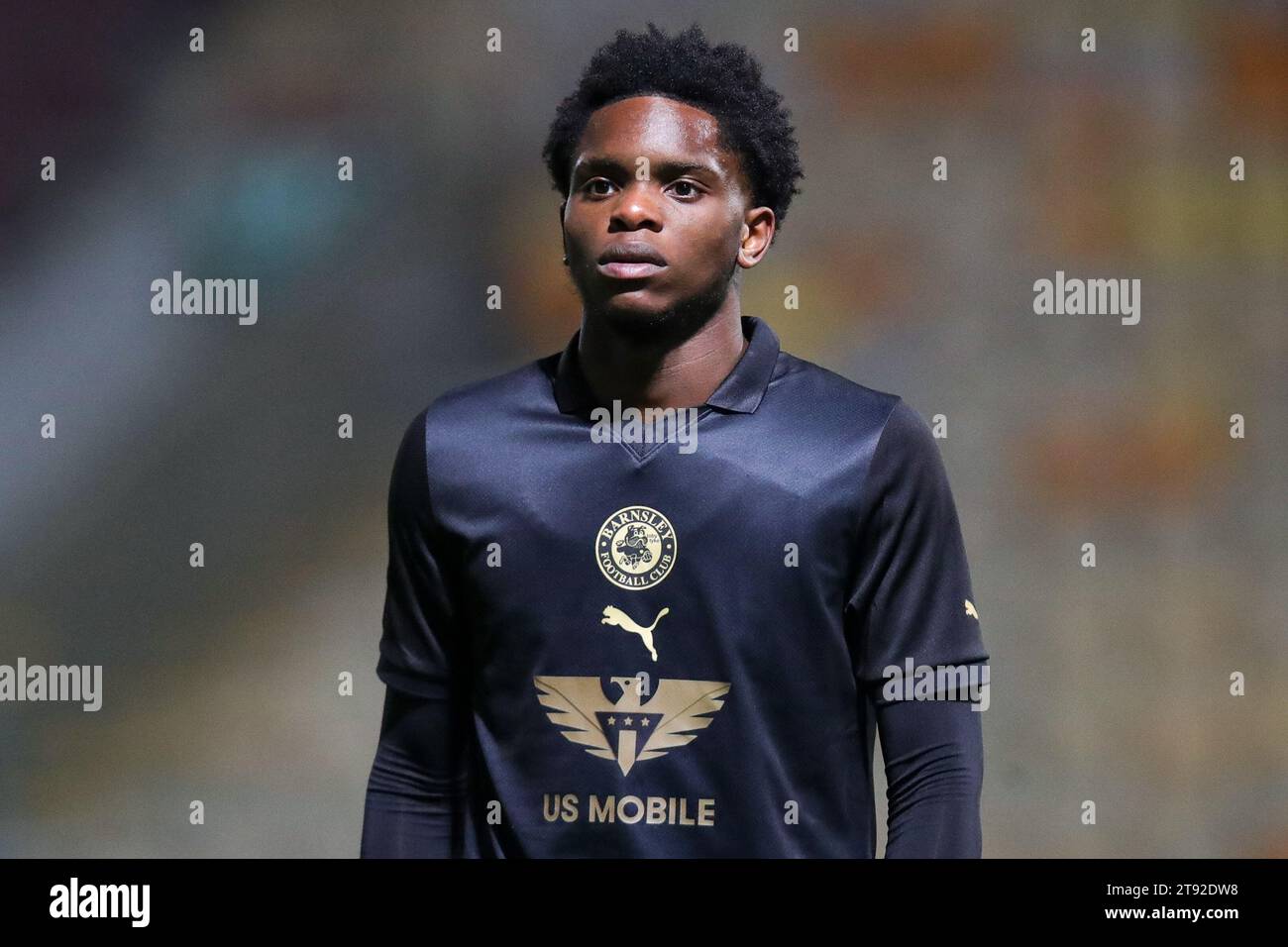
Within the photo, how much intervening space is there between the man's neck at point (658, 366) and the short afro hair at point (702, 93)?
252mm

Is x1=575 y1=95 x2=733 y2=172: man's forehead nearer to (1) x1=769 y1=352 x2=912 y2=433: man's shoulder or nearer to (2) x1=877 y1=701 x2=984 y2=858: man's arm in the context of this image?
(1) x1=769 y1=352 x2=912 y2=433: man's shoulder

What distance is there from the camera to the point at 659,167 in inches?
126

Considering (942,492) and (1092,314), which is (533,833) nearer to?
(942,492)

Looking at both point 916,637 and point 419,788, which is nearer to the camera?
point 916,637

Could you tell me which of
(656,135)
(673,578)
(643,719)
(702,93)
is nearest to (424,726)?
(643,719)

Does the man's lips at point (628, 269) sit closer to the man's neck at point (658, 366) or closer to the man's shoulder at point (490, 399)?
the man's neck at point (658, 366)

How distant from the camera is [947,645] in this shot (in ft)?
10.6

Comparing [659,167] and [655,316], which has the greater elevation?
[659,167]

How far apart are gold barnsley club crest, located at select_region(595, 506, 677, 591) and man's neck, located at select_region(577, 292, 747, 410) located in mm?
218

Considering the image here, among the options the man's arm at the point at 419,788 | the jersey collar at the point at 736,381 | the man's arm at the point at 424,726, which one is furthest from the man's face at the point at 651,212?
the man's arm at the point at 419,788

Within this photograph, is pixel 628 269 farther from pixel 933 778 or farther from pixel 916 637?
pixel 933 778

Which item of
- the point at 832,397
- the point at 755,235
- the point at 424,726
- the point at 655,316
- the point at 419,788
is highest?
the point at 755,235

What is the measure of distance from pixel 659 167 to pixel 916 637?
35.5 inches

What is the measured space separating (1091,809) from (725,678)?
4.56 feet
